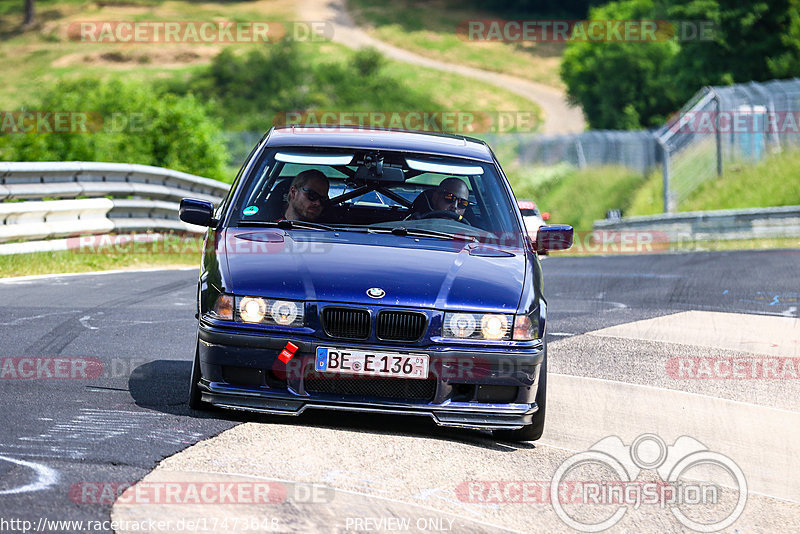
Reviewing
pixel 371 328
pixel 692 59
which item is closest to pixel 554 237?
pixel 371 328

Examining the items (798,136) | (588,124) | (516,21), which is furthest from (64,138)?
(516,21)

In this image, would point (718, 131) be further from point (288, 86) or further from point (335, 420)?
point (288, 86)

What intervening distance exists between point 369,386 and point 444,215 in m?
1.61

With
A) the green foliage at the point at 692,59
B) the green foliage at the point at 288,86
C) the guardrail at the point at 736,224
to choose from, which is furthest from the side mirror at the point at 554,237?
the green foliage at the point at 288,86

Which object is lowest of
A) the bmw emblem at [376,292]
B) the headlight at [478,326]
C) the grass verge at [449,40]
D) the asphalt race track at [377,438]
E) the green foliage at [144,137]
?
the asphalt race track at [377,438]

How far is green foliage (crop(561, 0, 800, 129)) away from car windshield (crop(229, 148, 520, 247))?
4091 cm

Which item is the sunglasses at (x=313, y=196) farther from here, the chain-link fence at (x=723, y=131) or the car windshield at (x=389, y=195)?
the chain-link fence at (x=723, y=131)

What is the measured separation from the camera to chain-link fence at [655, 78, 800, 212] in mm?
28469

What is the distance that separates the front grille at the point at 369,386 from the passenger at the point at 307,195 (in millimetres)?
1452

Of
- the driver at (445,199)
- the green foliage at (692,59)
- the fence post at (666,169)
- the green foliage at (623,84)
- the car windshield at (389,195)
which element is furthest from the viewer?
the green foliage at (623,84)

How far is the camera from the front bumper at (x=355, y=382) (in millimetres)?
5562

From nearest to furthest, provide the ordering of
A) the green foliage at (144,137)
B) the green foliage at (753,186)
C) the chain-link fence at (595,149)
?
1. the green foliage at (144,137)
2. the green foliage at (753,186)
3. the chain-link fence at (595,149)

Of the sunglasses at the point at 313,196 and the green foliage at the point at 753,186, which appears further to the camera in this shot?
the green foliage at the point at 753,186

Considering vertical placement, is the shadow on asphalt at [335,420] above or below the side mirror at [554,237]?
below
